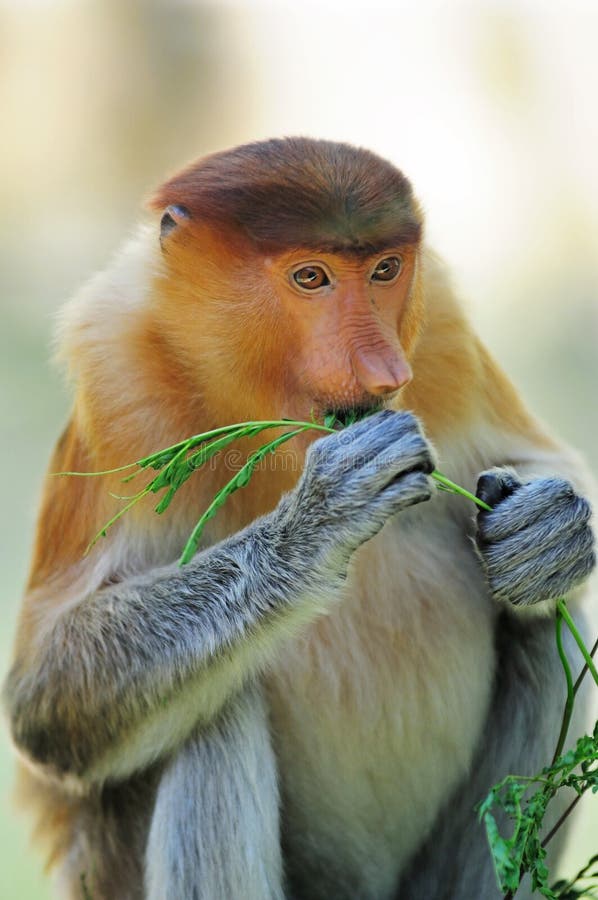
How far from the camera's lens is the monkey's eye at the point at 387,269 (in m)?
3.35

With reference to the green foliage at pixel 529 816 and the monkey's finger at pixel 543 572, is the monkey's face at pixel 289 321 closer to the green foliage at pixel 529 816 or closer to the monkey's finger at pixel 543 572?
the monkey's finger at pixel 543 572

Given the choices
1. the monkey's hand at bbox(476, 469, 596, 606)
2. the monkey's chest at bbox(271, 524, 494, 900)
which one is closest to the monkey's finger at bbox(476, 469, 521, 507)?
the monkey's hand at bbox(476, 469, 596, 606)

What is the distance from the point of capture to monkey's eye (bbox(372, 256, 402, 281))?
335 centimetres

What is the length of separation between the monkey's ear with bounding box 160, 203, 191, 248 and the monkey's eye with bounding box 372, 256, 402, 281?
53 cm

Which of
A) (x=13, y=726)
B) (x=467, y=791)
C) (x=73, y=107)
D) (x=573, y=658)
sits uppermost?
(x=73, y=107)

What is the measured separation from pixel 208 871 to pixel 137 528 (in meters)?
0.91

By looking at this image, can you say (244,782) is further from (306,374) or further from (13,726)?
(306,374)

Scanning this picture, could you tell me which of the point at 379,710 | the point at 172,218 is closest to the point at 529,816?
the point at 379,710

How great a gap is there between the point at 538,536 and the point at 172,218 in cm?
127

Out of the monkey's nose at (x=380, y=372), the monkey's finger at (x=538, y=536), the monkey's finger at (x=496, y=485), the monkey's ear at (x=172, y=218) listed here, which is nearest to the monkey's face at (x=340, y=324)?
the monkey's nose at (x=380, y=372)

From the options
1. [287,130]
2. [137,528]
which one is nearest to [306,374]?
[137,528]

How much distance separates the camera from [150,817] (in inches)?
143

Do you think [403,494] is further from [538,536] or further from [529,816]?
[529,816]

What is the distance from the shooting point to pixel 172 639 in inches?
135
